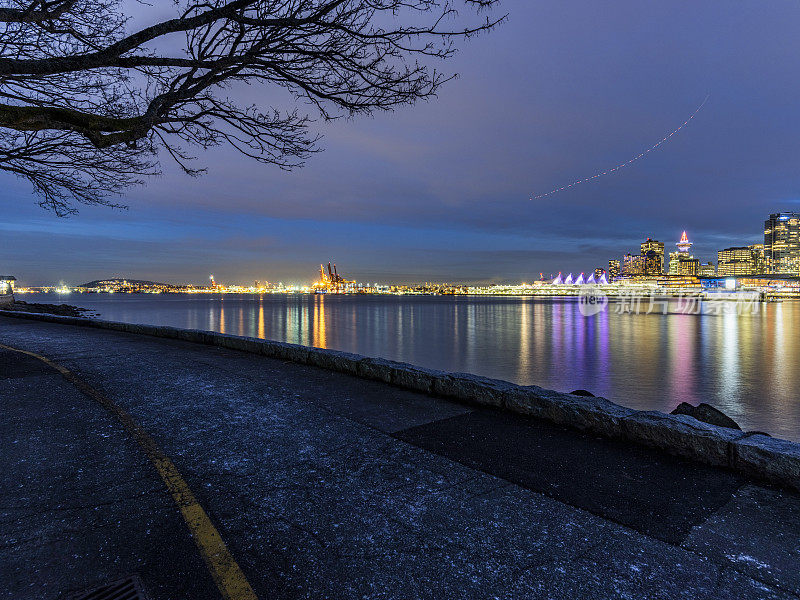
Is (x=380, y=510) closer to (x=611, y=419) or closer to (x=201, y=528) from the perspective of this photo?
(x=201, y=528)

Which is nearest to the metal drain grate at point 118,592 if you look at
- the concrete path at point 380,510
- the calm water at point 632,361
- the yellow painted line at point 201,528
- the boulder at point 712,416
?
the concrete path at point 380,510

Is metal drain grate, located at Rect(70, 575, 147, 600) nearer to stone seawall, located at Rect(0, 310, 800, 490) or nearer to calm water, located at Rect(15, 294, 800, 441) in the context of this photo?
stone seawall, located at Rect(0, 310, 800, 490)

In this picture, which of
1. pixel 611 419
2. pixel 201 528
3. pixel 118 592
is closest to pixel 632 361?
pixel 611 419

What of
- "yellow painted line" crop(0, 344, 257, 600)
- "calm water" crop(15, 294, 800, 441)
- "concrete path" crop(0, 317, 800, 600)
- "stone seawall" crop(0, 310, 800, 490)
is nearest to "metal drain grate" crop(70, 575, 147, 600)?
"concrete path" crop(0, 317, 800, 600)

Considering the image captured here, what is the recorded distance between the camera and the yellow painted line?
235cm

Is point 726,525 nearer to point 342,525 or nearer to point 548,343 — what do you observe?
point 342,525

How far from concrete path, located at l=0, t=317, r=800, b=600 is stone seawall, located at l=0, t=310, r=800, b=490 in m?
0.16

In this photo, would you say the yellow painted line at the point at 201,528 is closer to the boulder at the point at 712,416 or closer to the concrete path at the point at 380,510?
the concrete path at the point at 380,510

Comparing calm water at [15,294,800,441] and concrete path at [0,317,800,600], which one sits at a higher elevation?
concrete path at [0,317,800,600]

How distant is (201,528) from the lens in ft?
9.47

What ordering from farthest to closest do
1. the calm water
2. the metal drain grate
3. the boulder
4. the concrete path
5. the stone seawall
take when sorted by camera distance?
the calm water, the boulder, the stone seawall, the concrete path, the metal drain grate

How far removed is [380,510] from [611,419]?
286 centimetres

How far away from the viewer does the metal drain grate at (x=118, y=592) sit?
7.45 feet

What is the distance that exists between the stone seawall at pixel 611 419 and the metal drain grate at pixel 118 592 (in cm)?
424
